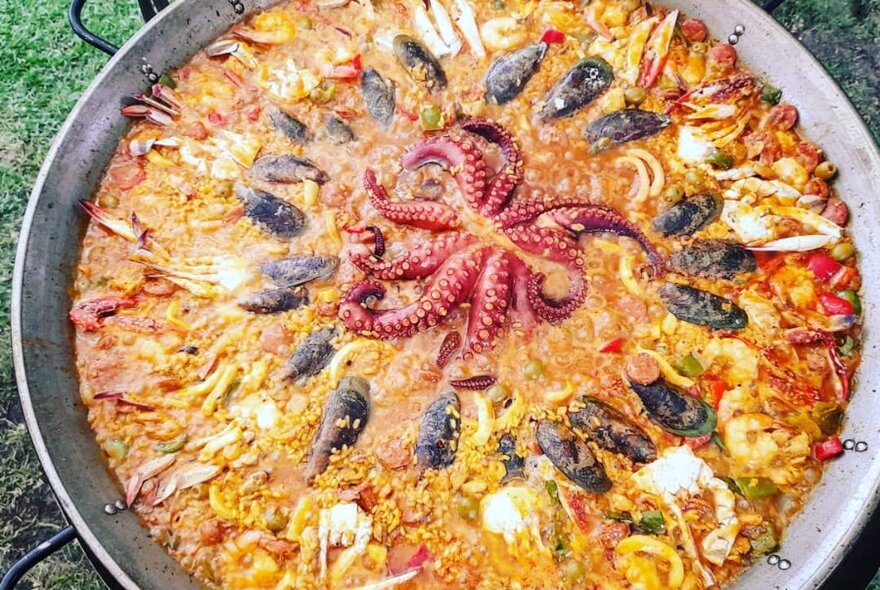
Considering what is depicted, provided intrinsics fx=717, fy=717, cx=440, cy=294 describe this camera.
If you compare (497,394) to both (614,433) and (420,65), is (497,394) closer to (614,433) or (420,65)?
(614,433)

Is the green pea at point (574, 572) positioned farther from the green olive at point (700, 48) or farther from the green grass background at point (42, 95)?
the green grass background at point (42, 95)

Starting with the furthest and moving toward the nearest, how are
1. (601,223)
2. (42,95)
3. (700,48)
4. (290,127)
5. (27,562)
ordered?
1. (42,95)
2. (700,48)
3. (290,127)
4. (601,223)
5. (27,562)

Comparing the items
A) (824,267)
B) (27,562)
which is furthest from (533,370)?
(27,562)

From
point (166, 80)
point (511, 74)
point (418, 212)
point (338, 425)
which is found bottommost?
point (338, 425)

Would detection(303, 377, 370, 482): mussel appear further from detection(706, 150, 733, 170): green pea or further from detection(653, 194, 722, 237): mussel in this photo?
detection(706, 150, 733, 170): green pea

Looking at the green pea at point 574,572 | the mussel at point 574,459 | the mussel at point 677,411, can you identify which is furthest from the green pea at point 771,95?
the green pea at point 574,572

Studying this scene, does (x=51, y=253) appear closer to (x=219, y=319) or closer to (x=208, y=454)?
(x=219, y=319)

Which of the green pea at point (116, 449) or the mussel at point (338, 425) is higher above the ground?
the mussel at point (338, 425)
